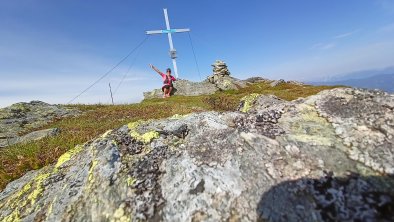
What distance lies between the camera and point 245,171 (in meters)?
4.85

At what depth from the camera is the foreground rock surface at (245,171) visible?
414cm

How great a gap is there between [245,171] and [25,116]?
101 feet

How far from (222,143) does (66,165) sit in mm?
4410

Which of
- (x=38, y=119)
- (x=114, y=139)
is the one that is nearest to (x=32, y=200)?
(x=114, y=139)

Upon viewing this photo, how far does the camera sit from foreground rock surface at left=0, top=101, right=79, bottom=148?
2346cm

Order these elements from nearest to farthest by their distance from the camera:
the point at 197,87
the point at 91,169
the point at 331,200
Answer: the point at 331,200
the point at 91,169
the point at 197,87

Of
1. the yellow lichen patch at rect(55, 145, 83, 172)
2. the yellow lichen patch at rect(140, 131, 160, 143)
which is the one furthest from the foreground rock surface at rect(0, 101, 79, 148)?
the yellow lichen patch at rect(140, 131, 160, 143)

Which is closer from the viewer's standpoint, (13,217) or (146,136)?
(13,217)

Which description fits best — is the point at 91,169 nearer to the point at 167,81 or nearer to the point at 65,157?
the point at 65,157

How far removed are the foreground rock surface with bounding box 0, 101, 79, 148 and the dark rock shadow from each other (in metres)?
18.5

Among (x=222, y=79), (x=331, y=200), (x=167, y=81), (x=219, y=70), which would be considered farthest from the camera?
(x=219, y=70)

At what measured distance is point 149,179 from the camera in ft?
17.3

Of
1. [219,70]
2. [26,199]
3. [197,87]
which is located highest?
[219,70]

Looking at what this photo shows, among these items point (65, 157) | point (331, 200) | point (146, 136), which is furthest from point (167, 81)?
point (331, 200)
